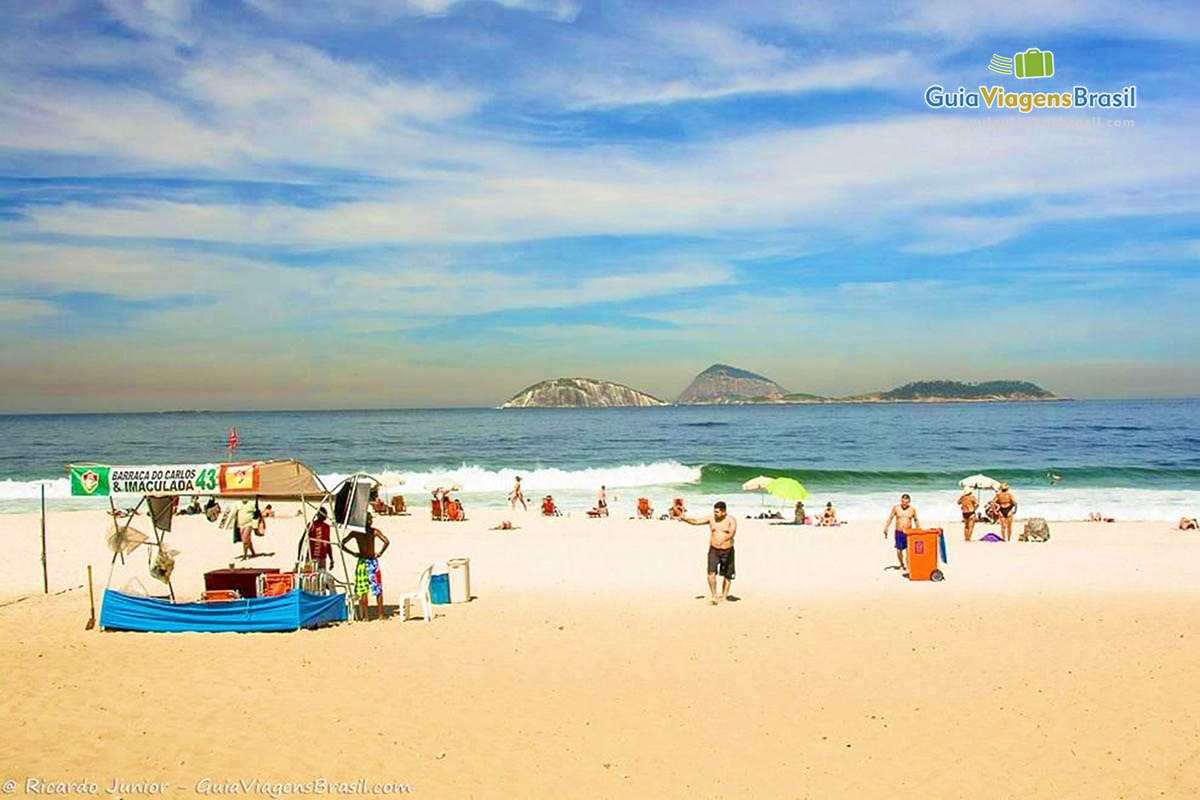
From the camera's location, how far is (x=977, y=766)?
278 inches

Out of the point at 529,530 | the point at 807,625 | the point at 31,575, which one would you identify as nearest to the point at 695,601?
the point at 807,625

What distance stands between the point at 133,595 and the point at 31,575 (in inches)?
239

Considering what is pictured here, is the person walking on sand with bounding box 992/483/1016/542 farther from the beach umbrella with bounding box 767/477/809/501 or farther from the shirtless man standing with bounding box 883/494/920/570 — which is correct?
the shirtless man standing with bounding box 883/494/920/570

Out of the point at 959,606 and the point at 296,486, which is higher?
the point at 296,486

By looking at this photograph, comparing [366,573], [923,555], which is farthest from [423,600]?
[923,555]

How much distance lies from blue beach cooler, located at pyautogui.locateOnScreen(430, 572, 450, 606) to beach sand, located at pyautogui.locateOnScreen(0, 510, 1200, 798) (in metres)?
0.39

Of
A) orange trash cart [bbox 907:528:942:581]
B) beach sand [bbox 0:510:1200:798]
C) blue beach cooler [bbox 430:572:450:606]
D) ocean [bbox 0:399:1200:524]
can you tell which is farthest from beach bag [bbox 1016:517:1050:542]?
blue beach cooler [bbox 430:572:450:606]

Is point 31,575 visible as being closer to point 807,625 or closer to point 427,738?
point 427,738

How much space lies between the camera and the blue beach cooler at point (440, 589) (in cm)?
1348

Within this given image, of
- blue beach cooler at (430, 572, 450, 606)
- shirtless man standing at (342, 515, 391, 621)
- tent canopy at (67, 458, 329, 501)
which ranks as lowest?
blue beach cooler at (430, 572, 450, 606)

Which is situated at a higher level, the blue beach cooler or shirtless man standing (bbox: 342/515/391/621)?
shirtless man standing (bbox: 342/515/391/621)

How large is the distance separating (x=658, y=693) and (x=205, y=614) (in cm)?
611

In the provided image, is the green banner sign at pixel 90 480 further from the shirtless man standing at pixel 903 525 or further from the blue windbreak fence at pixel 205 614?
the shirtless man standing at pixel 903 525

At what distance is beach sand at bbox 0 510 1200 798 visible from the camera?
6965 mm
